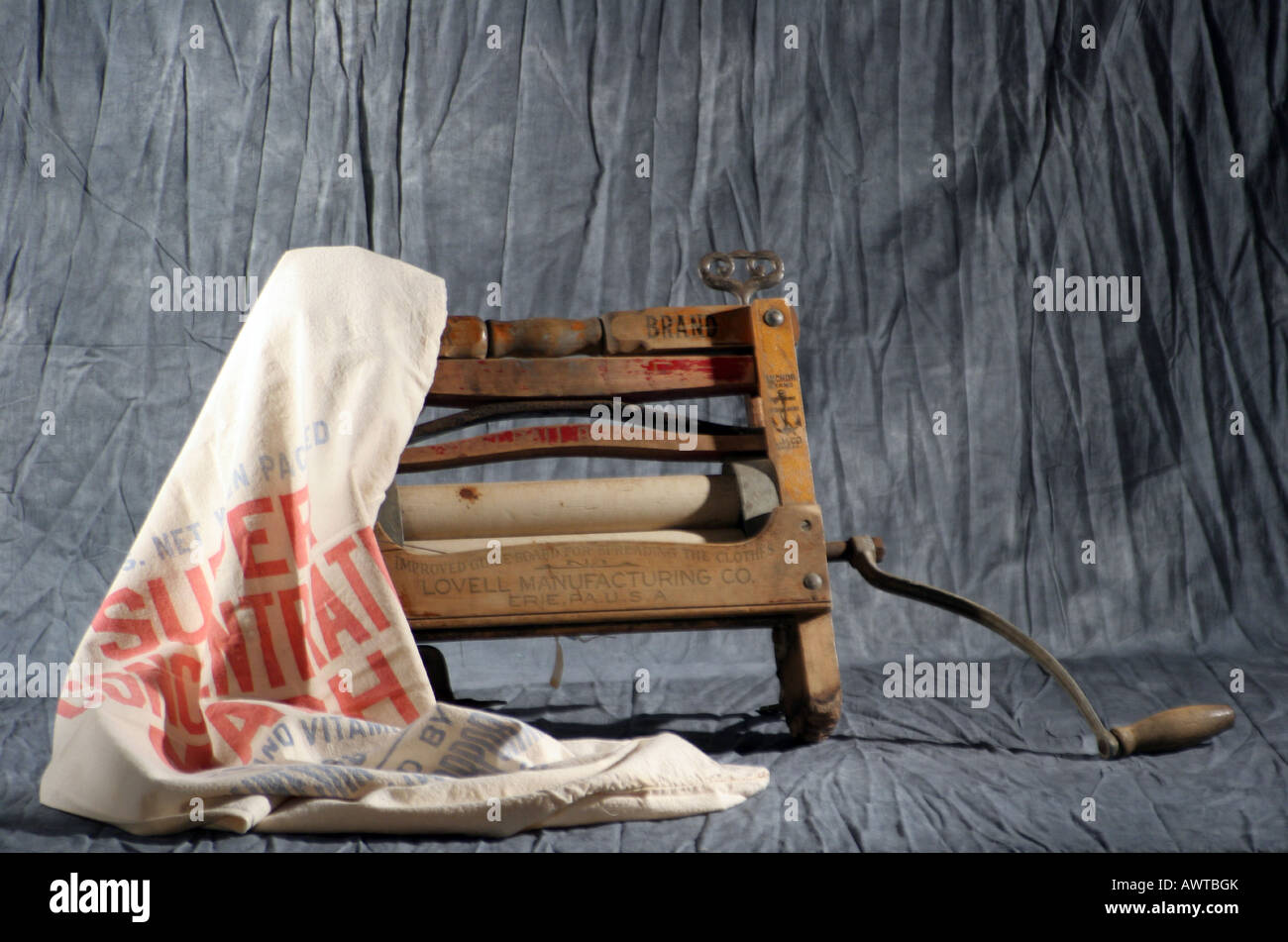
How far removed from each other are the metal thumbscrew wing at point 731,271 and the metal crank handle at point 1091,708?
0.48 m

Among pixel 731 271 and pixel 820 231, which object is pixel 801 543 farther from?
pixel 820 231

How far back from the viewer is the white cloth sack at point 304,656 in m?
1.60

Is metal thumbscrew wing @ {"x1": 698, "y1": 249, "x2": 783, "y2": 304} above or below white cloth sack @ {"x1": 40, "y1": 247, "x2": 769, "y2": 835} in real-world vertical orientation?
above

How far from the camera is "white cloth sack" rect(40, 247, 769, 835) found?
1.60 metres

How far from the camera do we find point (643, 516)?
209 cm

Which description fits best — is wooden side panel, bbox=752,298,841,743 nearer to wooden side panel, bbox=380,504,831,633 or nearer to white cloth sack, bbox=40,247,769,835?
wooden side panel, bbox=380,504,831,633

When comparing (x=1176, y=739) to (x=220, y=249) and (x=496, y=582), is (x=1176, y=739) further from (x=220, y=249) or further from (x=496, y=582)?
(x=220, y=249)

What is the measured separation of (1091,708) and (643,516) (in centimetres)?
73

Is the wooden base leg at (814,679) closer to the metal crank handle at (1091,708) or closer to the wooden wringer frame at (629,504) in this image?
the wooden wringer frame at (629,504)

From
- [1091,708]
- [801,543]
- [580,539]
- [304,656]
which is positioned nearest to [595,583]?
[580,539]

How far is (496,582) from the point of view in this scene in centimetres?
195

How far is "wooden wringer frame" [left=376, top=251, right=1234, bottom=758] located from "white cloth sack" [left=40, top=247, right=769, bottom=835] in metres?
0.11

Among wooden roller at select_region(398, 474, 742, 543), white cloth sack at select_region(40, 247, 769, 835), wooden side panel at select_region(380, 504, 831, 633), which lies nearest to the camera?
white cloth sack at select_region(40, 247, 769, 835)

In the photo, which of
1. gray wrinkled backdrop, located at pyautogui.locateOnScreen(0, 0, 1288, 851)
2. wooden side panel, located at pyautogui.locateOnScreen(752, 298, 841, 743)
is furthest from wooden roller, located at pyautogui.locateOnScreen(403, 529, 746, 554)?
gray wrinkled backdrop, located at pyautogui.locateOnScreen(0, 0, 1288, 851)
